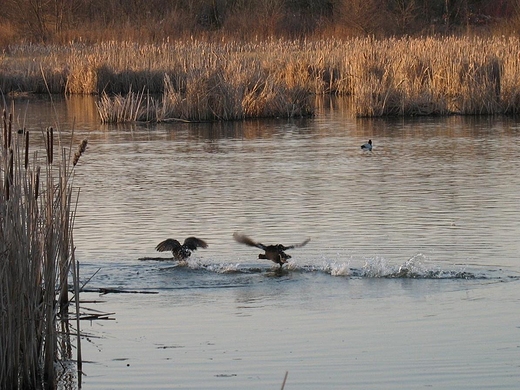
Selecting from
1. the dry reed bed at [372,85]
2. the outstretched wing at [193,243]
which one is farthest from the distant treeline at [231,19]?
the outstretched wing at [193,243]

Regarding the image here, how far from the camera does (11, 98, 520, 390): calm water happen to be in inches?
211

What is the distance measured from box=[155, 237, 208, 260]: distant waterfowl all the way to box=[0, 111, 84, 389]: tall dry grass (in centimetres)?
257

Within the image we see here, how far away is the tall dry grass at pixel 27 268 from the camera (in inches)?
182

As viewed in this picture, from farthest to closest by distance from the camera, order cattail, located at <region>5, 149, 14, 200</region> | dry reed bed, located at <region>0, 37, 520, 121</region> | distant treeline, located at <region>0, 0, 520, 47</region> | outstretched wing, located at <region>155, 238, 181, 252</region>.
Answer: distant treeline, located at <region>0, 0, 520, 47</region> → dry reed bed, located at <region>0, 37, 520, 121</region> → outstretched wing, located at <region>155, 238, 181, 252</region> → cattail, located at <region>5, 149, 14, 200</region>

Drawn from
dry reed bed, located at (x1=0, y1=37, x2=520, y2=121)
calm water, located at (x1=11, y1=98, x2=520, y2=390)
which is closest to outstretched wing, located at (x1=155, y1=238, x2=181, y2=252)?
calm water, located at (x1=11, y1=98, x2=520, y2=390)

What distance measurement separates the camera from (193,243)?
7711 mm

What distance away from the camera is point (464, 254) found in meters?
7.85

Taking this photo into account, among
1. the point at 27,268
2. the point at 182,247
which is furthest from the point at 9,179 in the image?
the point at 182,247

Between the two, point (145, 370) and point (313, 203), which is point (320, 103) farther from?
point (145, 370)

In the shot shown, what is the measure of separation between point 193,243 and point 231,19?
29.7m

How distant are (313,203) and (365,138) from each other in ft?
20.5

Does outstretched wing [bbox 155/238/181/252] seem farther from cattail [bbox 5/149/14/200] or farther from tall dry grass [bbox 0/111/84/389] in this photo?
cattail [bbox 5/149/14/200]

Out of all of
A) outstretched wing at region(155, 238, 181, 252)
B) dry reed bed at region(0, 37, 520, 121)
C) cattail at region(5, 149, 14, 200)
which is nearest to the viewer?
cattail at region(5, 149, 14, 200)

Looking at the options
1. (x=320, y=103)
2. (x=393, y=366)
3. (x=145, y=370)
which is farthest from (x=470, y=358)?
(x=320, y=103)
